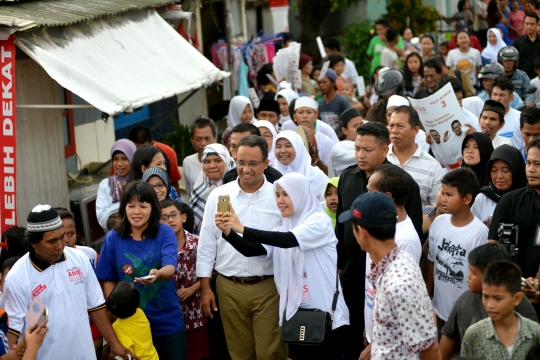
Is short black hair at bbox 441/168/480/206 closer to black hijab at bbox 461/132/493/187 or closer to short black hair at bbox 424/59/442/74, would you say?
black hijab at bbox 461/132/493/187

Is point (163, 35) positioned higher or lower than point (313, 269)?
higher

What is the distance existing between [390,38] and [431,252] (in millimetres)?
9885

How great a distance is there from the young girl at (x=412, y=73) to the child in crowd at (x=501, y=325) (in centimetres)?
769

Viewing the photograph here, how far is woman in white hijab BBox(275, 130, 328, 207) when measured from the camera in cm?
734

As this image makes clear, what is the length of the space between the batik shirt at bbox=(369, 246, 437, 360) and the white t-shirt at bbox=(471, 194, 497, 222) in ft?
7.04

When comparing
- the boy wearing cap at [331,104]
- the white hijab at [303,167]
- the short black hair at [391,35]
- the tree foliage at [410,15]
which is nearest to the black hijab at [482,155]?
the white hijab at [303,167]

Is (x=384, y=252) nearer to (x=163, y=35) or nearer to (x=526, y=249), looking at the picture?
(x=526, y=249)

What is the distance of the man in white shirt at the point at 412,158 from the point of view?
21.3 ft

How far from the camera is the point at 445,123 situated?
23.7 ft

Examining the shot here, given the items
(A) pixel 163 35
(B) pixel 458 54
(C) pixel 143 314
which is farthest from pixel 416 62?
(C) pixel 143 314

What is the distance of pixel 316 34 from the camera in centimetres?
2116

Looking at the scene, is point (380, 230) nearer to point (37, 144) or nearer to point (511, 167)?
point (511, 167)

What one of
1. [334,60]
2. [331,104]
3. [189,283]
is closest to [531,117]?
[189,283]

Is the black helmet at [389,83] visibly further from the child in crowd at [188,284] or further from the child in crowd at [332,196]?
the child in crowd at [188,284]
